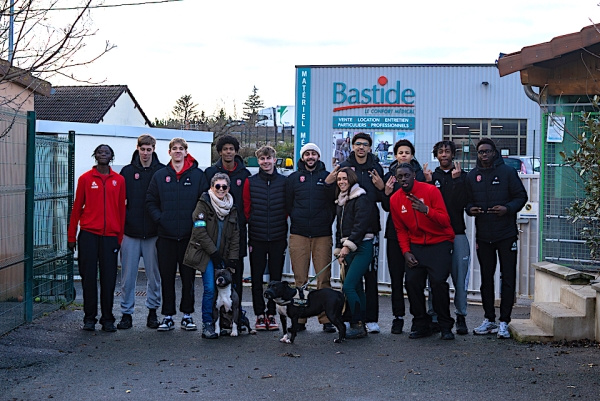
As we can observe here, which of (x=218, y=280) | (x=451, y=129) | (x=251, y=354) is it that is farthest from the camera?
(x=451, y=129)

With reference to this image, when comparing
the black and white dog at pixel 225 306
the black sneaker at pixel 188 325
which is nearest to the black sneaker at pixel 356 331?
the black and white dog at pixel 225 306

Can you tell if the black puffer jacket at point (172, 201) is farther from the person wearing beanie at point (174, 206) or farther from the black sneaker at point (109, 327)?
the black sneaker at point (109, 327)

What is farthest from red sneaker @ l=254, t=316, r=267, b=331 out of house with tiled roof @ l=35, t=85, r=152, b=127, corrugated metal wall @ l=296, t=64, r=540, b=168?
house with tiled roof @ l=35, t=85, r=152, b=127

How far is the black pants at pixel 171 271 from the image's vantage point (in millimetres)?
9094

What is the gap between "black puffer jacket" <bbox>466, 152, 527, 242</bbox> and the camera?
864cm

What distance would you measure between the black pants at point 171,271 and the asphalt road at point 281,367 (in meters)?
0.32

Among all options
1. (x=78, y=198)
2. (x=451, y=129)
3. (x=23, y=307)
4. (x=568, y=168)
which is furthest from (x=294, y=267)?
(x=451, y=129)

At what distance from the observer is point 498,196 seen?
28.4 feet

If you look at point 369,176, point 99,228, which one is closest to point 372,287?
point 369,176

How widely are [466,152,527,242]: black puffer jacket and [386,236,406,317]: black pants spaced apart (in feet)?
2.93

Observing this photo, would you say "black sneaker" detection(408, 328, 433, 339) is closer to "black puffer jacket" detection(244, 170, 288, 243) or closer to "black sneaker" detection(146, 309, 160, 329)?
"black puffer jacket" detection(244, 170, 288, 243)

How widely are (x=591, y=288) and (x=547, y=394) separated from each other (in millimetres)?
2592

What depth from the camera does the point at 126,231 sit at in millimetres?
9312

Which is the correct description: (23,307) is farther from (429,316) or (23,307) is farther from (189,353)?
(429,316)
